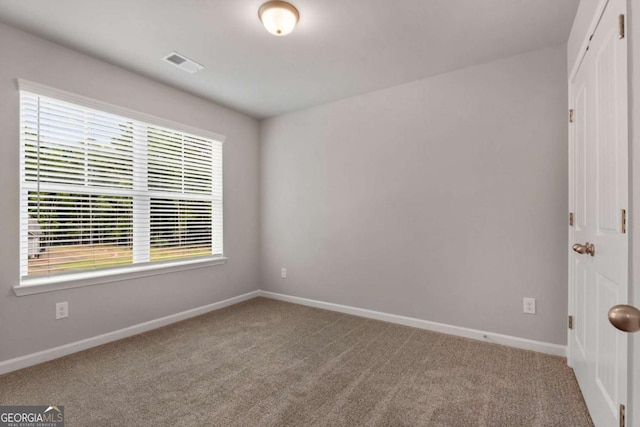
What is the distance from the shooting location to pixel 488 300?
2.76 metres

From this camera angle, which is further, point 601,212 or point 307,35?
point 307,35

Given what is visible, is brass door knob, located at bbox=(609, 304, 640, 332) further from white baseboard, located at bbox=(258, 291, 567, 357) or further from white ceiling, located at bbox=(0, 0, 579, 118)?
white baseboard, located at bbox=(258, 291, 567, 357)

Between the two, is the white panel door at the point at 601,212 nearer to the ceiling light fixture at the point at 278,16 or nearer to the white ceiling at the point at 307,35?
the white ceiling at the point at 307,35

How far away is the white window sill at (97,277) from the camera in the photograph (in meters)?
2.35

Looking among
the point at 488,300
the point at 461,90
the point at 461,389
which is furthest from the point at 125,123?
the point at 488,300

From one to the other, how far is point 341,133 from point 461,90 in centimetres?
130

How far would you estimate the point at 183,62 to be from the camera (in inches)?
108

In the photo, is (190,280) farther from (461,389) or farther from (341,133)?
(461,389)

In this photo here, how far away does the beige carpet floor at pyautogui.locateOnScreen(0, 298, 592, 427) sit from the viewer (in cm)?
175

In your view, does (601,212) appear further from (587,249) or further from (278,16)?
(278,16)

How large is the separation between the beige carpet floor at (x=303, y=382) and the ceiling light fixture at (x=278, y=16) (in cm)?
238

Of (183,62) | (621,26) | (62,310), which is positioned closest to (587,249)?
(621,26)

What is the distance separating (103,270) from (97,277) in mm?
143

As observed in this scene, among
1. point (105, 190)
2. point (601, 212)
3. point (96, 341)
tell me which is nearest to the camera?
point (601, 212)
